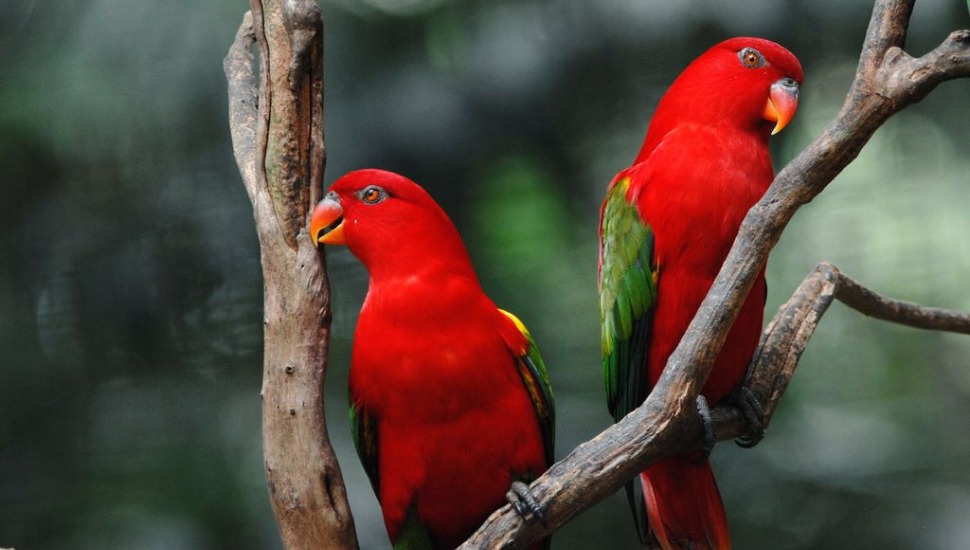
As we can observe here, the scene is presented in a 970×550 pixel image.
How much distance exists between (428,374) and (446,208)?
1452 mm

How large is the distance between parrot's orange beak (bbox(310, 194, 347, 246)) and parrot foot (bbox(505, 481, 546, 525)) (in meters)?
0.48

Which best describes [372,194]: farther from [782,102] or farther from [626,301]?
[782,102]

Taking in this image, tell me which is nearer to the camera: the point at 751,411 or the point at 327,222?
the point at 327,222

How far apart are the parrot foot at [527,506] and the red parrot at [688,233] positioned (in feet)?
0.96

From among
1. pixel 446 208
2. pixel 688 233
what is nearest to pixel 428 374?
pixel 688 233

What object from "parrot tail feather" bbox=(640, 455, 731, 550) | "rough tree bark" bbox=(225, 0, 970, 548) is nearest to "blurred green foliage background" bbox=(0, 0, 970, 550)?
"parrot tail feather" bbox=(640, 455, 731, 550)

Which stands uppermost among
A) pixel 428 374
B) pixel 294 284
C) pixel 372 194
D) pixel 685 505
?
pixel 372 194

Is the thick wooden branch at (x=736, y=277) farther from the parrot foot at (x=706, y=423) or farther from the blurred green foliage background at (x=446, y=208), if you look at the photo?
the blurred green foliage background at (x=446, y=208)

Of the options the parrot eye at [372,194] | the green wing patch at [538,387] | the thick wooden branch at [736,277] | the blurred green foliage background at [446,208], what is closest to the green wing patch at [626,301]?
the green wing patch at [538,387]

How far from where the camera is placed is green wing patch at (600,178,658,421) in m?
1.60

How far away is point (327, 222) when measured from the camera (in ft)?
4.97

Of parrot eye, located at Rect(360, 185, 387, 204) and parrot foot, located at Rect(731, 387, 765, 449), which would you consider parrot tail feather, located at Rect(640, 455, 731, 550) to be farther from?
parrot eye, located at Rect(360, 185, 387, 204)

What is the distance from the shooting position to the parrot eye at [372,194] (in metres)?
1.58

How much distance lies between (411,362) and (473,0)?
179 cm
